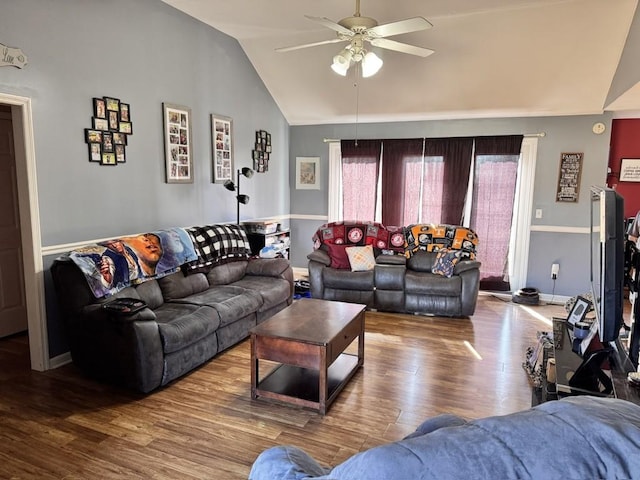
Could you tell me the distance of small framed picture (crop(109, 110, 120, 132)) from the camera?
143 inches

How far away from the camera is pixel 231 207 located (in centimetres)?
537

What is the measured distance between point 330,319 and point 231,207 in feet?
8.90

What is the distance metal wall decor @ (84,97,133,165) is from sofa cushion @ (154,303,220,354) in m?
1.36

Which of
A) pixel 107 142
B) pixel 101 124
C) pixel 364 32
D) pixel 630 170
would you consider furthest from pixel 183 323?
pixel 630 170

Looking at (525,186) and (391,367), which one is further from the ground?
(525,186)

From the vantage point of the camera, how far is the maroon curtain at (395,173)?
592cm

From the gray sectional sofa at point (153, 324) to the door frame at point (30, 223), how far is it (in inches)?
7.3

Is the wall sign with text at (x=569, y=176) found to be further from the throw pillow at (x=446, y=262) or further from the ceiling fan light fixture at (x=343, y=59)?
the ceiling fan light fixture at (x=343, y=59)

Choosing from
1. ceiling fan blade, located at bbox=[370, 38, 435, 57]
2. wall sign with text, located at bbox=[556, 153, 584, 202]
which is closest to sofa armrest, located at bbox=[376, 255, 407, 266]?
wall sign with text, located at bbox=[556, 153, 584, 202]

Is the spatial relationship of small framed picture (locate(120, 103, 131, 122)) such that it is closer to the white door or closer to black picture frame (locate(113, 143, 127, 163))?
black picture frame (locate(113, 143, 127, 163))

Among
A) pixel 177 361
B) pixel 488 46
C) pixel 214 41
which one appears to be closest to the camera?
pixel 177 361

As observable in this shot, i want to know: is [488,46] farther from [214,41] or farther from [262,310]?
[262,310]

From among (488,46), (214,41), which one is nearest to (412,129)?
(488,46)

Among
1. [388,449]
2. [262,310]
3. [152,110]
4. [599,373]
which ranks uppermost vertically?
[152,110]
